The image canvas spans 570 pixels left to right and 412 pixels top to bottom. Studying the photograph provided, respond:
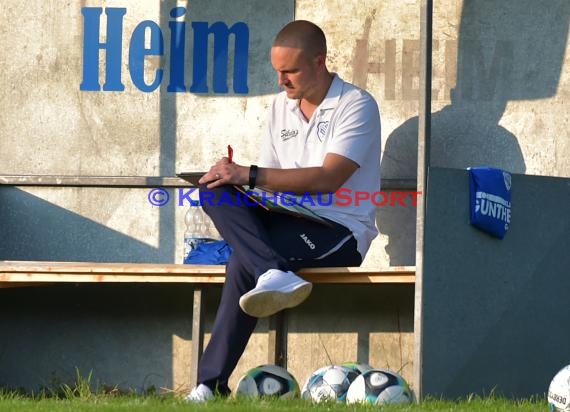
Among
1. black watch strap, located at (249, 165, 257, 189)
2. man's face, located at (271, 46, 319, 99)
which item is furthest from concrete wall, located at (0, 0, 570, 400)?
black watch strap, located at (249, 165, 257, 189)

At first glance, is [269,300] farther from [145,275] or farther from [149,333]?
[149,333]

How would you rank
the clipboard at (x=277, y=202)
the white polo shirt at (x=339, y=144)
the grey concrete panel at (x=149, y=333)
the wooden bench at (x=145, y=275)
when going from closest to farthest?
the clipboard at (x=277, y=202)
the wooden bench at (x=145, y=275)
the white polo shirt at (x=339, y=144)
the grey concrete panel at (x=149, y=333)

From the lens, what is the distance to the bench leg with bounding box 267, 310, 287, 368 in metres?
8.22

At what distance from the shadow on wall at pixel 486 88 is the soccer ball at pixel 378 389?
4.34 feet

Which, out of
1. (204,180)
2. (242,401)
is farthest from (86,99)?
(242,401)

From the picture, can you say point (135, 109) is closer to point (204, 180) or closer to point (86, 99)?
point (86, 99)

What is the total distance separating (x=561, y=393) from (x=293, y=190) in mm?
1875

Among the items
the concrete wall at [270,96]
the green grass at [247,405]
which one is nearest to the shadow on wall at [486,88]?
the concrete wall at [270,96]

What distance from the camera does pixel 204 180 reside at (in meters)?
7.43

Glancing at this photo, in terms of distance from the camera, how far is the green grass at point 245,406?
20.4ft

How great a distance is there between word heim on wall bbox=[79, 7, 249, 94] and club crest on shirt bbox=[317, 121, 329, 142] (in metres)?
0.78

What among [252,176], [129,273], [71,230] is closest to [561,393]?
[252,176]

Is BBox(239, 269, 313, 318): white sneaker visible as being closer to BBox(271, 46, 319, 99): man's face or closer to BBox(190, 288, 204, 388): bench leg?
BBox(190, 288, 204, 388): bench leg

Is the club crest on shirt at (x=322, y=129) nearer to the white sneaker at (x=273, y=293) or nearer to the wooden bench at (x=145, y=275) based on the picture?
the wooden bench at (x=145, y=275)
